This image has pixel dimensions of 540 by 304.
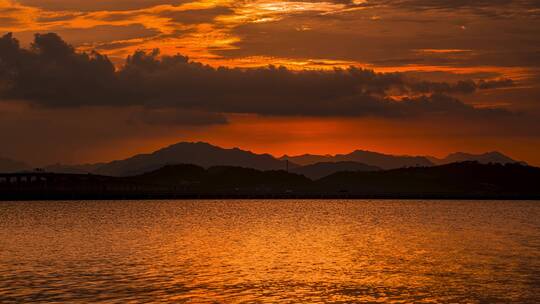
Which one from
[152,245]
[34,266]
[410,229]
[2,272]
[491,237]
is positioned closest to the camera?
[2,272]

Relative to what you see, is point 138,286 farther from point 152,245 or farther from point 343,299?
point 152,245

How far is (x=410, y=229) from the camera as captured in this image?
13038cm

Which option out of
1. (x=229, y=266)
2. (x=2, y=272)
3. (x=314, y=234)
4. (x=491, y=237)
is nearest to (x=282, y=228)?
(x=314, y=234)

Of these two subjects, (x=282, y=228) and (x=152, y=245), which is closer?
(x=152, y=245)

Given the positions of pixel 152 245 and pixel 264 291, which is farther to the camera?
pixel 152 245

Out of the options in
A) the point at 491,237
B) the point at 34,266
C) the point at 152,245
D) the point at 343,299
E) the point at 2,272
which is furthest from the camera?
the point at 491,237

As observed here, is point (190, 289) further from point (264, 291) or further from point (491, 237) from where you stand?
point (491, 237)

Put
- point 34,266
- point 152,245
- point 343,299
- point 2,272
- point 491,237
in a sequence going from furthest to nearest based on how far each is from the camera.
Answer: point 491,237, point 152,245, point 34,266, point 2,272, point 343,299

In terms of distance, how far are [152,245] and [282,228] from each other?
1623 inches

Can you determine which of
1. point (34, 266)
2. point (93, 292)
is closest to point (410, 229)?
point (34, 266)

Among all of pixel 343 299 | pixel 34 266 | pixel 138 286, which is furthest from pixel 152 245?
pixel 343 299

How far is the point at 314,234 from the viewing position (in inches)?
→ 4569

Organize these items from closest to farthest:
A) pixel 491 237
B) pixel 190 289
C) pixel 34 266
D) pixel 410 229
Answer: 1. pixel 190 289
2. pixel 34 266
3. pixel 491 237
4. pixel 410 229

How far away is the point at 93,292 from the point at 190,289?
6.82m
